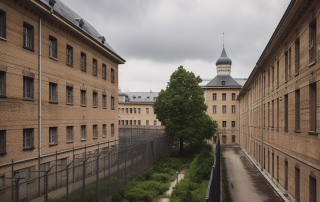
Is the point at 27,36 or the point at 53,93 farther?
the point at 53,93

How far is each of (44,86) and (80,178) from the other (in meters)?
7.69

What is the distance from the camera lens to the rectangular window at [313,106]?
12.7 meters

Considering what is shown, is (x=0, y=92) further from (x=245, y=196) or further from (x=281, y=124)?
(x=281, y=124)

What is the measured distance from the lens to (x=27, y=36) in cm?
1719

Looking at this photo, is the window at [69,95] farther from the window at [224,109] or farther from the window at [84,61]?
the window at [224,109]

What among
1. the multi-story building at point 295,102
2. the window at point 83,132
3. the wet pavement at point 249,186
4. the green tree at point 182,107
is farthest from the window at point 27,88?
the green tree at point 182,107

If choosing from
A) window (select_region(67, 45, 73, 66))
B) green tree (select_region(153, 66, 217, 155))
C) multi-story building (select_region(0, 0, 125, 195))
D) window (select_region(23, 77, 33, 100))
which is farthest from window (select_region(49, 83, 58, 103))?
green tree (select_region(153, 66, 217, 155))

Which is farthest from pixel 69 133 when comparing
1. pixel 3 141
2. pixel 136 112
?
pixel 136 112

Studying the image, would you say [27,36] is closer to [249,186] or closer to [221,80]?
[249,186]

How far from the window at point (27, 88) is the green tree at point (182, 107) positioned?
2155cm

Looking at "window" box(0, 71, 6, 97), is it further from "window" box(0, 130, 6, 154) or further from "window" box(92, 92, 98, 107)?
"window" box(92, 92, 98, 107)

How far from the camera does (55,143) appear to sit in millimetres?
19938

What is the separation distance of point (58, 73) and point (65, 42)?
8.08 ft

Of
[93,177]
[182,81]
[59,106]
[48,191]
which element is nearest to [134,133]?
[182,81]
